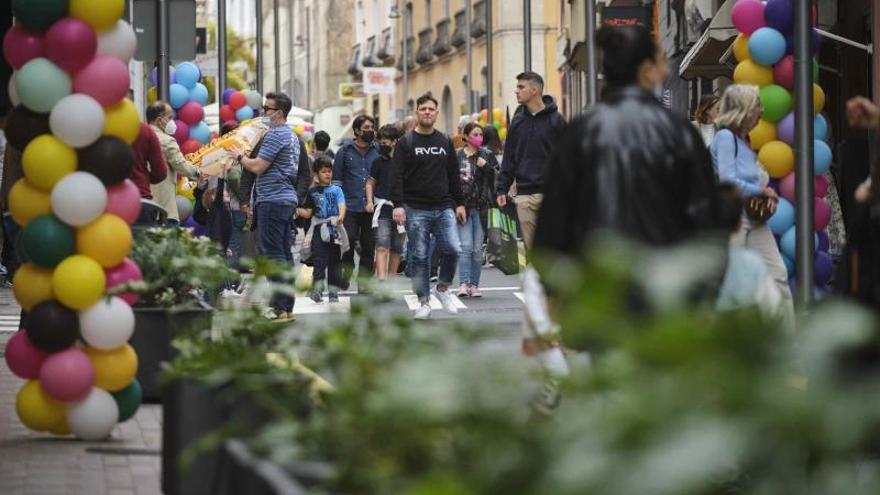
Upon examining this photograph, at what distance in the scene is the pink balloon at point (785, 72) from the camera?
13.8 m

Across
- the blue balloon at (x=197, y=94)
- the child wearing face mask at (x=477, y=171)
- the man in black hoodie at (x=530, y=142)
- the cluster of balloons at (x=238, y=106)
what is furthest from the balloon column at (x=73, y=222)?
the cluster of balloons at (x=238, y=106)

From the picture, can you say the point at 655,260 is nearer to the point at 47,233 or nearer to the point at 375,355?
the point at 375,355

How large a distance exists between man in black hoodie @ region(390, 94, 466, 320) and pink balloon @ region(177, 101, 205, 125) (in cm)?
645

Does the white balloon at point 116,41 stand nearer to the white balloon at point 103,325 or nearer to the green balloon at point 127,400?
the white balloon at point 103,325

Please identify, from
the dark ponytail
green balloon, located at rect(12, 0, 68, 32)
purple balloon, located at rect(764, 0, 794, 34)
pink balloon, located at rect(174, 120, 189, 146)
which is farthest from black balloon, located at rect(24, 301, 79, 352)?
pink balloon, located at rect(174, 120, 189, 146)

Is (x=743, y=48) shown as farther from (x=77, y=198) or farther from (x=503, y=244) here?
(x=503, y=244)

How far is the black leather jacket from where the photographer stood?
6598mm

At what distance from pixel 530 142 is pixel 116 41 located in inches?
334

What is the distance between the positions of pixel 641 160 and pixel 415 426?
131 inches

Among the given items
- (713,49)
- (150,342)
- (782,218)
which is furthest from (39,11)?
(713,49)

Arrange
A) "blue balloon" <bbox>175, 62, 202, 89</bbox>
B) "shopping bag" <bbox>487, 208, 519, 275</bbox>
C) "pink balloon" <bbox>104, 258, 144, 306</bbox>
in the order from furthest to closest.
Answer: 1. "blue balloon" <bbox>175, 62, 202, 89</bbox>
2. "shopping bag" <bbox>487, 208, 519, 275</bbox>
3. "pink balloon" <bbox>104, 258, 144, 306</bbox>

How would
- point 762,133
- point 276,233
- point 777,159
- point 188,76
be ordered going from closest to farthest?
point 777,159
point 762,133
point 276,233
point 188,76

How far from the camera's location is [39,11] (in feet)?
29.4

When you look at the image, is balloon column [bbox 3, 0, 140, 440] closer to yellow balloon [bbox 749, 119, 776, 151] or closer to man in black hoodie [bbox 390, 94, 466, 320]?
yellow balloon [bbox 749, 119, 776, 151]
